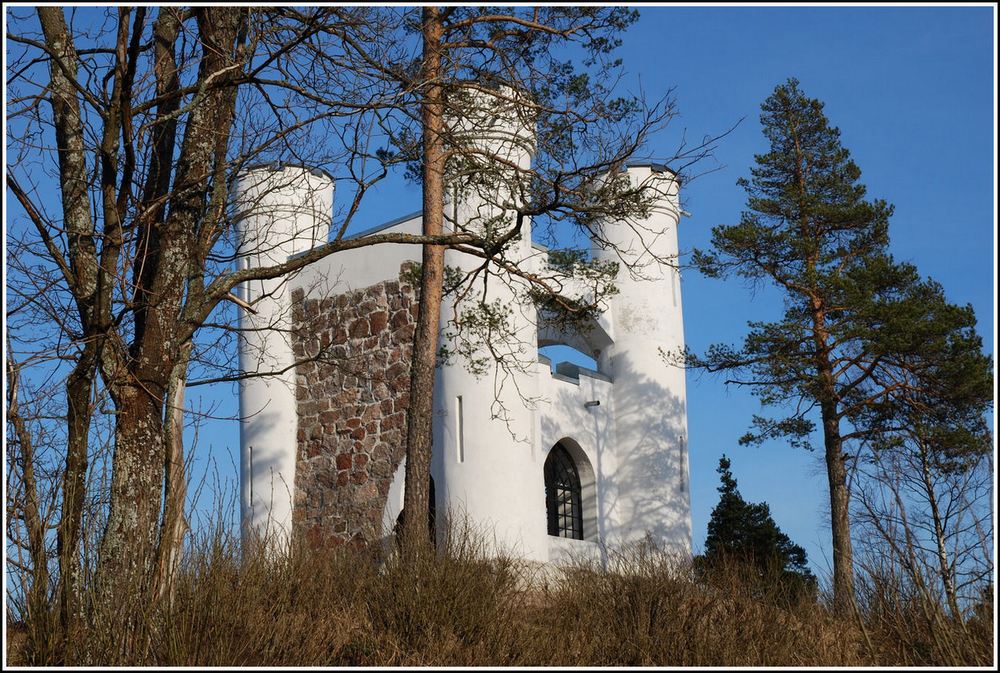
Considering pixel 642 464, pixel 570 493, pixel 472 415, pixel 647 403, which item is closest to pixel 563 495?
pixel 570 493

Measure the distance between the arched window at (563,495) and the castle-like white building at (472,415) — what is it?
20 mm

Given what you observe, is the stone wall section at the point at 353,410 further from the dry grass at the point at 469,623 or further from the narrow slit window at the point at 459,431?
the dry grass at the point at 469,623

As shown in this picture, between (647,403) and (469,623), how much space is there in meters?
8.82

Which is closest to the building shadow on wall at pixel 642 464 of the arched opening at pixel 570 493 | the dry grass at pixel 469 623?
the arched opening at pixel 570 493

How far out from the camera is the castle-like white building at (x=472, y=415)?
1375cm

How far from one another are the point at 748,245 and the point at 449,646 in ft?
33.6

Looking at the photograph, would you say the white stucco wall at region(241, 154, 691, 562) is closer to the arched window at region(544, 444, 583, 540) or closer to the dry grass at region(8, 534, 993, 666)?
the arched window at region(544, 444, 583, 540)

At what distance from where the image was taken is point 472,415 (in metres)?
13.7

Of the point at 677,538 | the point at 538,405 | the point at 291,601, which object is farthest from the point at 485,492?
the point at 291,601

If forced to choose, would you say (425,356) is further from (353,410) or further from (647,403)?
(647,403)

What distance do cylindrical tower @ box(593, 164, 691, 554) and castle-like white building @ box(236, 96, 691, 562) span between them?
0.02 m

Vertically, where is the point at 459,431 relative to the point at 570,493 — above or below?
above

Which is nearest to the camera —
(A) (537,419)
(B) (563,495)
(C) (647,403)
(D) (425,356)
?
(D) (425,356)

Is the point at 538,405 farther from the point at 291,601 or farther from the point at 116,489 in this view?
the point at 116,489
